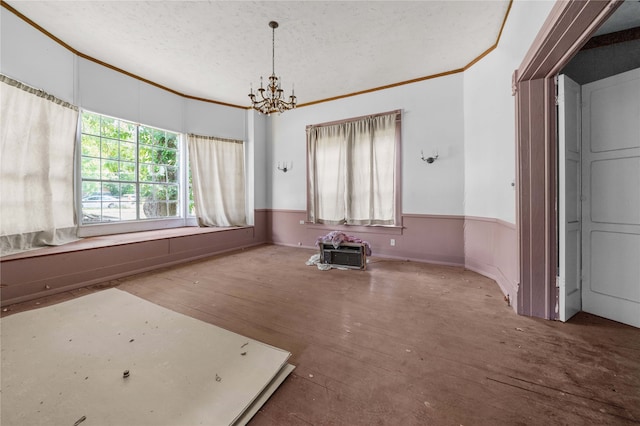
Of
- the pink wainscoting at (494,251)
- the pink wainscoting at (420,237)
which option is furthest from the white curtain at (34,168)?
the pink wainscoting at (494,251)

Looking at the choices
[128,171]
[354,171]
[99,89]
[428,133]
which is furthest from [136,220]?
[428,133]

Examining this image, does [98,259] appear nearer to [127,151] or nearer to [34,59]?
[127,151]

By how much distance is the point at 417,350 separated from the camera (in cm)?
179

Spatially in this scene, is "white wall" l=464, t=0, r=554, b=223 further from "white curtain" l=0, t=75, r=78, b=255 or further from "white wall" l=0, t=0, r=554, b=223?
"white curtain" l=0, t=75, r=78, b=255

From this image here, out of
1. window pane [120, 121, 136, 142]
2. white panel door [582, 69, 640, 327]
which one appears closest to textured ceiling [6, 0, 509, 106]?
window pane [120, 121, 136, 142]

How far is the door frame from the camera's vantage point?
Result: 214 cm

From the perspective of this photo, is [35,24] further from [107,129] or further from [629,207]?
[629,207]

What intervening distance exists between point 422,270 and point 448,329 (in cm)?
179

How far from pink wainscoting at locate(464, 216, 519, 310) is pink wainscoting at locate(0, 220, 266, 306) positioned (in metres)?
4.46

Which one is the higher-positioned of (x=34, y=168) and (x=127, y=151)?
(x=127, y=151)

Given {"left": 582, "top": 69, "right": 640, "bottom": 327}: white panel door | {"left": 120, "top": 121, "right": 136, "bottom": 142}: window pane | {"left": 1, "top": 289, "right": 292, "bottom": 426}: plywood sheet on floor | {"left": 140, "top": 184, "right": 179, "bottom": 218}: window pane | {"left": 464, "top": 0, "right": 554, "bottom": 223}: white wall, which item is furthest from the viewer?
{"left": 140, "top": 184, "right": 179, "bottom": 218}: window pane

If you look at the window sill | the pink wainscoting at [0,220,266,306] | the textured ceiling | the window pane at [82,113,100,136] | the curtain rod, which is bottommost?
the pink wainscoting at [0,220,266,306]

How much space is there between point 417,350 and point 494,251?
7.18 feet

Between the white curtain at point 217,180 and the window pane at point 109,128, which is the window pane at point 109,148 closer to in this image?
the window pane at point 109,128
